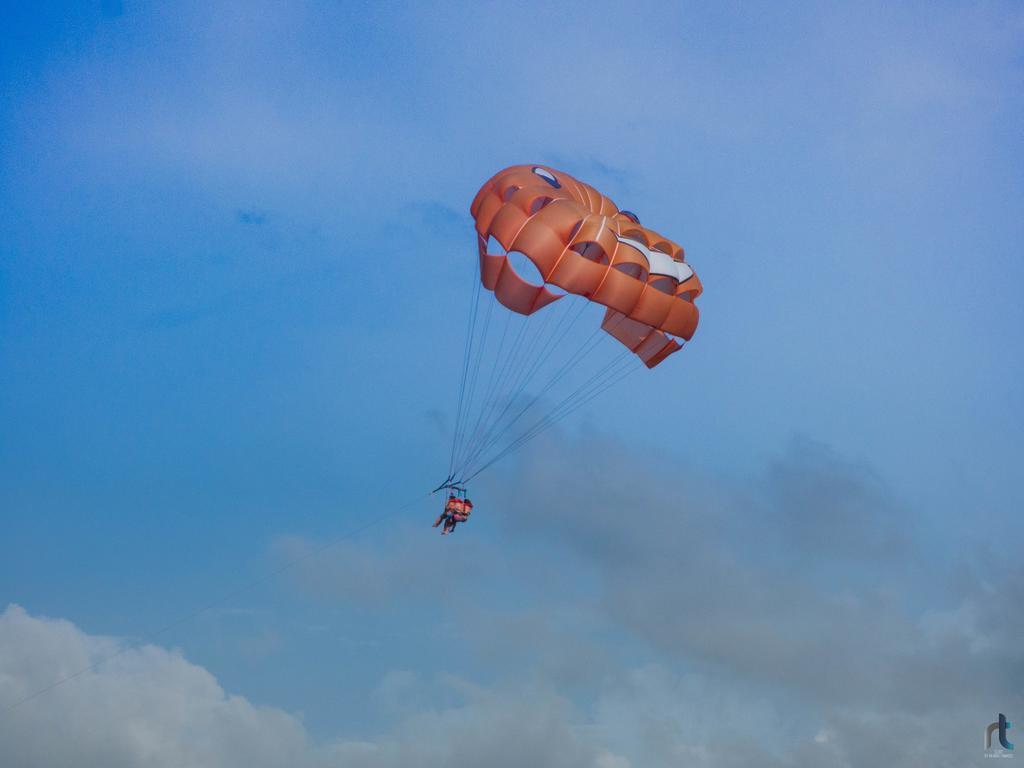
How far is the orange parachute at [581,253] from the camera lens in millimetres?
42781

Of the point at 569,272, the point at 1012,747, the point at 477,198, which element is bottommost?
the point at 1012,747

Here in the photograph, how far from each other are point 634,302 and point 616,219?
279cm

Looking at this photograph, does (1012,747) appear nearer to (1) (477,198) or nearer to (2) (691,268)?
(2) (691,268)

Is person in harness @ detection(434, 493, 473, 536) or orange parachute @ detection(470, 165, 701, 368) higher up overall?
orange parachute @ detection(470, 165, 701, 368)

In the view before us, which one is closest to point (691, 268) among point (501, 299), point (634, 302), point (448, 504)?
point (634, 302)

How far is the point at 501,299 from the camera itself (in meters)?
45.9

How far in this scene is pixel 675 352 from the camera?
47.0m

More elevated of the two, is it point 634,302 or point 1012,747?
point 634,302

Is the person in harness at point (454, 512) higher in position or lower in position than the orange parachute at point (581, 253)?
lower

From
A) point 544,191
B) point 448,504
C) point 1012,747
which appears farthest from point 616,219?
point 1012,747

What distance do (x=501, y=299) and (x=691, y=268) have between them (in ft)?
19.7

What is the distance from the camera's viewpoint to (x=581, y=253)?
43.2 meters

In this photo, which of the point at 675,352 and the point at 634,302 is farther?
the point at 675,352

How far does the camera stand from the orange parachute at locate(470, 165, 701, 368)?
42.8 meters
